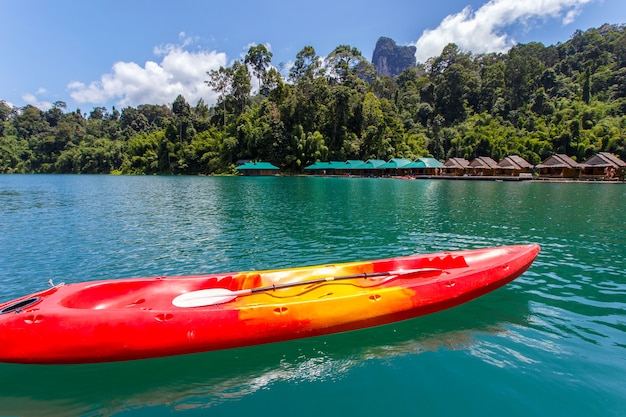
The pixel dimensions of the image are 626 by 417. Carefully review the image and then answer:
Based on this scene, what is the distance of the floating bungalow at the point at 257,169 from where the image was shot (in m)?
72.0

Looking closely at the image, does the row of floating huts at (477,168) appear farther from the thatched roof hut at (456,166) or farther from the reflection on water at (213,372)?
the reflection on water at (213,372)

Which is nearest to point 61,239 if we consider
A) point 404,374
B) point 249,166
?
point 404,374

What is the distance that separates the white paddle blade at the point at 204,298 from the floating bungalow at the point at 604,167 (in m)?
64.9

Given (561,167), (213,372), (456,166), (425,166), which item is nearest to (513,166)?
(561,167)

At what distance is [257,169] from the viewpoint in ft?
241

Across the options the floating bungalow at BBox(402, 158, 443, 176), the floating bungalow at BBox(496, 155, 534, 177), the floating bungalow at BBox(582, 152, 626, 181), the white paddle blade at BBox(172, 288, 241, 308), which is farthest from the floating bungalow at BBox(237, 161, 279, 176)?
the white paddle blade at BBox(172, 288, 241, 308)

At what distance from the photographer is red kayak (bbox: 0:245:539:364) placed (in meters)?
5.01

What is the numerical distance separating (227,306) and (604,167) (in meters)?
66.6

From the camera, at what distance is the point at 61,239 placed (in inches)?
545

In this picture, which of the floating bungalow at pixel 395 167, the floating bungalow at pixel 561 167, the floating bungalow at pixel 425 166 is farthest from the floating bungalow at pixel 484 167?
the floating bungalow at pixel 395 167

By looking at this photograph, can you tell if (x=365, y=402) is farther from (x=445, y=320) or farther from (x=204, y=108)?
(x=204, y=108)

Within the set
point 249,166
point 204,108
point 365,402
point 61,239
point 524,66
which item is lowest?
point 365,402

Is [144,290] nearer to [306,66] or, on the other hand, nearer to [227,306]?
[227,306]

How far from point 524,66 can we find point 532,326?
102802mm
